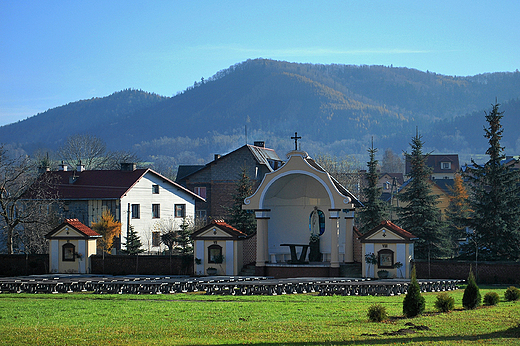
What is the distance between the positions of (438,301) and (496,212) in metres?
16.9

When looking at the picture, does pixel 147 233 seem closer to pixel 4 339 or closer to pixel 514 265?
pixel 514 265

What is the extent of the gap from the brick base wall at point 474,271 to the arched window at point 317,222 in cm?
666

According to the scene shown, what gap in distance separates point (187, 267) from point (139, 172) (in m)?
17.4

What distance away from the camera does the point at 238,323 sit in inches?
656

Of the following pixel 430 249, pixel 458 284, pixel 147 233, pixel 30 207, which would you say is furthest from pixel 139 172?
pixel 458 284

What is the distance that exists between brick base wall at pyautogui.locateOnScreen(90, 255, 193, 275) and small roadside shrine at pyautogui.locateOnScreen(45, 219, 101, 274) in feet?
2.05

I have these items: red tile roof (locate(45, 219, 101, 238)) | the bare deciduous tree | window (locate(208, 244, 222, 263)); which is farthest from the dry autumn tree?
window (locate(208, 244, 222, 263))

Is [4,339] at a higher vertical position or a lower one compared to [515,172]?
lower

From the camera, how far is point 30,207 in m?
42.0

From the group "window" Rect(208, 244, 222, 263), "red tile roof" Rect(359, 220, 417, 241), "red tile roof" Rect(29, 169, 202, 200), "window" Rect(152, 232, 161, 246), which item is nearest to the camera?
"red tile roof" Rect(359, 220, 417, 241)

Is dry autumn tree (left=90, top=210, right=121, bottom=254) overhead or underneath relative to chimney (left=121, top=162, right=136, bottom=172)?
underneath

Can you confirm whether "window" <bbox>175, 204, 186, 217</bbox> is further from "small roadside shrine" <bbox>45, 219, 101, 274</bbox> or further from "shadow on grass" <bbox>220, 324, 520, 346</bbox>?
"shadow on grass" <bbox>220, 324, 520, 346</bbox>

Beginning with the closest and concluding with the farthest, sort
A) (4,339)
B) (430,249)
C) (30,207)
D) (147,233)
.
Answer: (4,339) → (430,249) → (30,207) → (147,233)

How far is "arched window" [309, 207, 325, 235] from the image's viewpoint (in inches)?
1457
